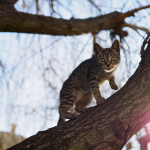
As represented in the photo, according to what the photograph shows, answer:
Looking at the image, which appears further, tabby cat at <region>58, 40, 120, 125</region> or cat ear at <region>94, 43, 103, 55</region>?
cat ear at <region>94, 43, 103, 55</region>

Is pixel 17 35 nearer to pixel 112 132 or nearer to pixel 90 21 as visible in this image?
pixel 90 21

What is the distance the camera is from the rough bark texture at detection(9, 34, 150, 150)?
2.20 metres

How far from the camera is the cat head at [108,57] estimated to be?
383 centimetres

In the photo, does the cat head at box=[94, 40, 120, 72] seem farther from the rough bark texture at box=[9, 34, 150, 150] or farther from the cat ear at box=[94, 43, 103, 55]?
the rough bark texture at box=[9, 34, 150, 150]

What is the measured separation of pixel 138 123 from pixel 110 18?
344 centimetres

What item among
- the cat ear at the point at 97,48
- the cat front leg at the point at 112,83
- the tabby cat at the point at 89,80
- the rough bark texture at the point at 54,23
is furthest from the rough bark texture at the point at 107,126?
the rough bark texture at the point at 54,23

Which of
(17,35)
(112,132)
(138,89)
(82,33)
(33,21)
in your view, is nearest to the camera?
(112,132)

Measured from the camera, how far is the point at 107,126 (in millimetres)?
2297

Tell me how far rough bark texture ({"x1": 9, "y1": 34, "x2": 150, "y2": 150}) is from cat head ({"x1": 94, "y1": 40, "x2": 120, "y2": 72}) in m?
1.25

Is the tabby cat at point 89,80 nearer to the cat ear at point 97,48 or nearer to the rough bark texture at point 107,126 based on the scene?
the cat ear at point 97,48

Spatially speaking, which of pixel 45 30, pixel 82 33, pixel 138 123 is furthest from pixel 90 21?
pixel 138 123

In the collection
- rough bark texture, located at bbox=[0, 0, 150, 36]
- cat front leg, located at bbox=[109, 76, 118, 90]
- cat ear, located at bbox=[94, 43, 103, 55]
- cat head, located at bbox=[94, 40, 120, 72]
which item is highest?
rough bark texture, located at bbox=[0, 0, 150, 36]

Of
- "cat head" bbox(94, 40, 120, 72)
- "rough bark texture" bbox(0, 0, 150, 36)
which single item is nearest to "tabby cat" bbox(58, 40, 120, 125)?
"cat head" bbox(94, 40, 120, 72)

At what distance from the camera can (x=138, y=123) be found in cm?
229
